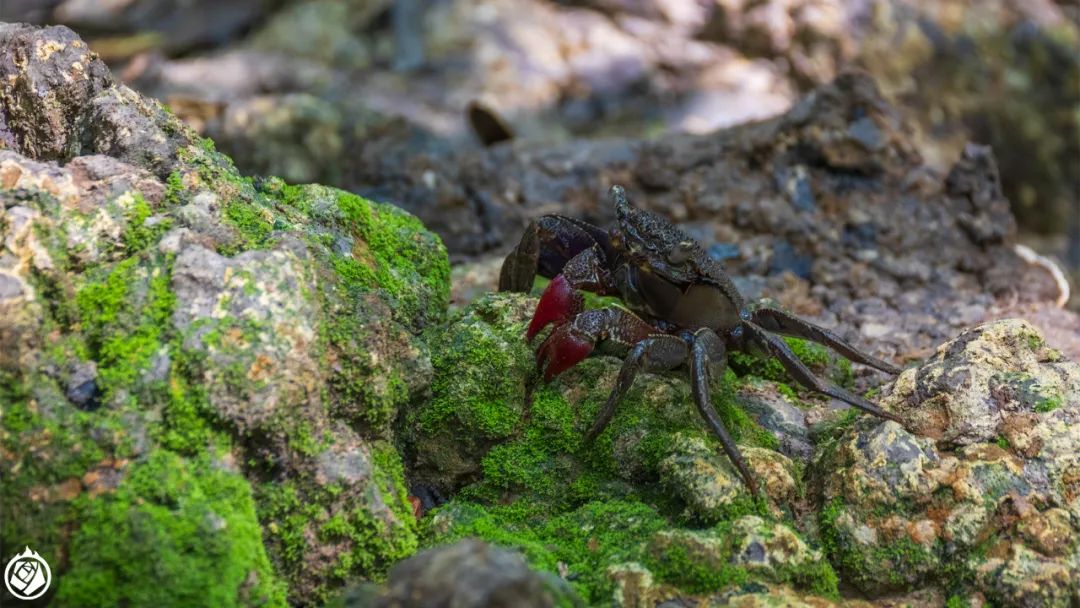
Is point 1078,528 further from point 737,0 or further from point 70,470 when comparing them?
point 737,0

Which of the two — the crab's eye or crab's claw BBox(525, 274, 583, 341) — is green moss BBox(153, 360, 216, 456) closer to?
crab's claw BBox(525, 274, 583, 341)

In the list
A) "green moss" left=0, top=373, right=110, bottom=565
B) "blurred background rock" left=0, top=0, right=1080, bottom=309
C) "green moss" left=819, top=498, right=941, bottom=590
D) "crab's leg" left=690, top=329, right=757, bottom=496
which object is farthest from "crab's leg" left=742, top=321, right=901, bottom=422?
"blurred background rock" left=0, top=0, right=1080, bottom=309

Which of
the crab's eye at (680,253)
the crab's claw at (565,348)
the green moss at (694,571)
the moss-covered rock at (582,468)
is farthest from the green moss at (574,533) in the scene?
the crab's eye at (680,253)

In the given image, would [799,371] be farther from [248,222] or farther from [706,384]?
[248,222]

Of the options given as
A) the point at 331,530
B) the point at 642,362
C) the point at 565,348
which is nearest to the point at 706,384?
the point at 642,362

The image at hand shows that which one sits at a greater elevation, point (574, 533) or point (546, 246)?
point (546, 246)

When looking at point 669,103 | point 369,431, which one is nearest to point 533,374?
point 369,431
